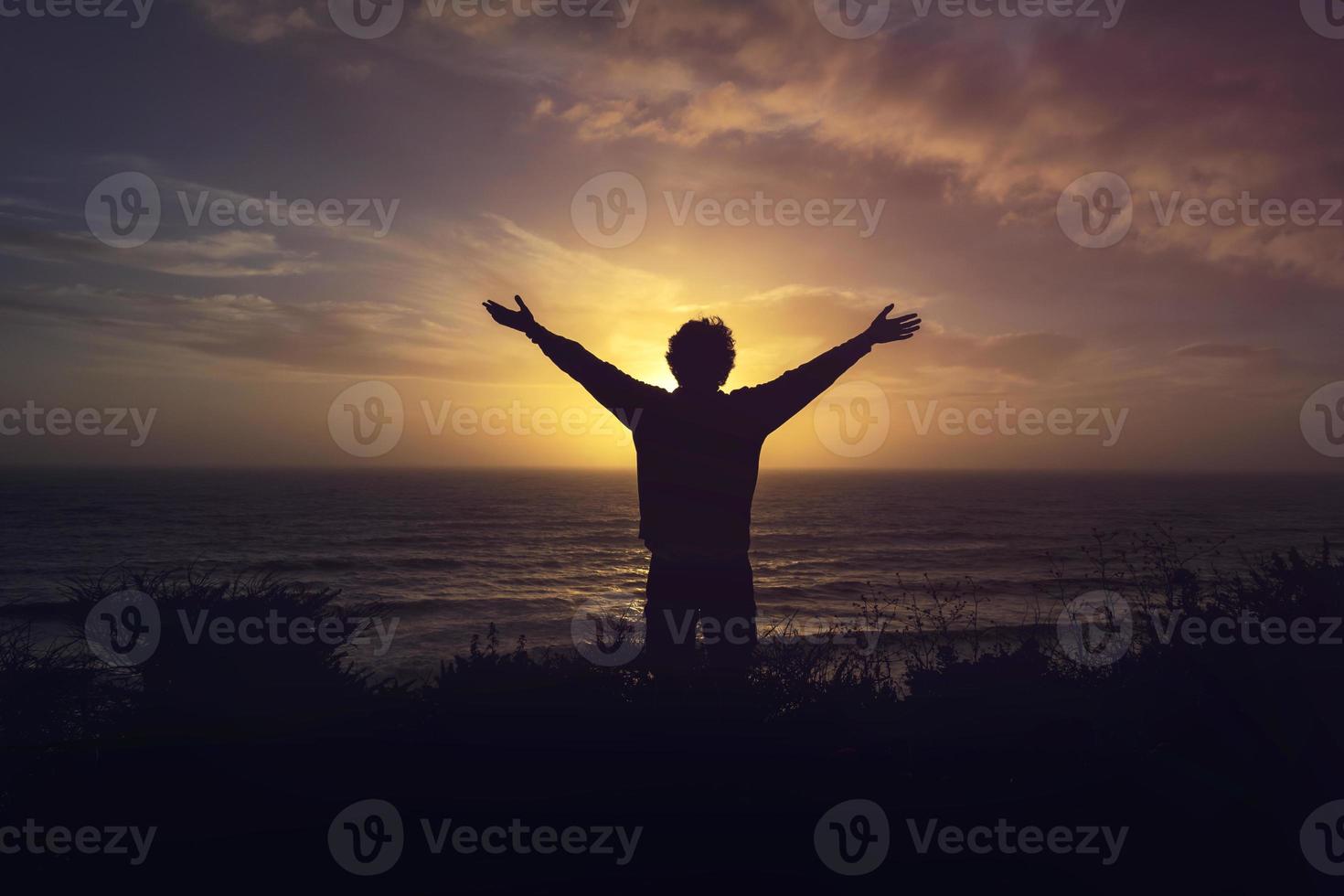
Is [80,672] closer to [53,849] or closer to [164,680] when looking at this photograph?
[164,680]

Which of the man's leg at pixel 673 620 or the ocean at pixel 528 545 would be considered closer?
the man's leg at pixel 673 620

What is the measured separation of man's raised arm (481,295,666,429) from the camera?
4359mm

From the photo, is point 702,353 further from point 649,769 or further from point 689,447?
point 649,769

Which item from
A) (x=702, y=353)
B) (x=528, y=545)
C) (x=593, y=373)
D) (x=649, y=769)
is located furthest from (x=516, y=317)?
(x=528, y=545)

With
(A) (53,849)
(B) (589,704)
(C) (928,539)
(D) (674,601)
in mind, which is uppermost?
(D) (674,601)

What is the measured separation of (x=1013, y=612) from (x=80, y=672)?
2606 cm

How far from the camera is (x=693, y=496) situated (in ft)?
14.0

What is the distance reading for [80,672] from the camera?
4.16 m

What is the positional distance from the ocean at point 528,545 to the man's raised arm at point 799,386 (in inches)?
152

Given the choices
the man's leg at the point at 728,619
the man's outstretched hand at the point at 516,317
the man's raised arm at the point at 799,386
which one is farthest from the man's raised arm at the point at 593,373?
the man's leg at the point at 728,619

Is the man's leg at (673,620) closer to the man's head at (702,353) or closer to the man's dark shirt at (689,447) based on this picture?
the man's dark shirt at (689,447)

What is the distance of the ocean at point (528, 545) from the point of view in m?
26.5

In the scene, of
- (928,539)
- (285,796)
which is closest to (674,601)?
(285,796)

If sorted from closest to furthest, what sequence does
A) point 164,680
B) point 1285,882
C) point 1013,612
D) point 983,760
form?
1. point 1285,882
2. point 983,760
3. point 164,680
4. point 1013,612
